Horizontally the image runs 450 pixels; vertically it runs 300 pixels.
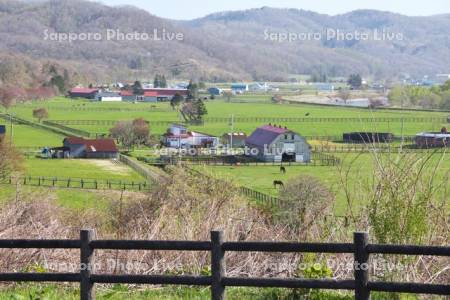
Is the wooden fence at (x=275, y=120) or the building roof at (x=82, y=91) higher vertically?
the building roof at (x=82, y=91)

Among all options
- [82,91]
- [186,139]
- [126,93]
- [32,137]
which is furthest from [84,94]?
[186,139]

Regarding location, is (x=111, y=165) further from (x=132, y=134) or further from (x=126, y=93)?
(x=126, y=93)

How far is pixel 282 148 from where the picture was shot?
2361 inches

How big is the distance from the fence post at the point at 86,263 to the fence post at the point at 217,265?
1121 mm

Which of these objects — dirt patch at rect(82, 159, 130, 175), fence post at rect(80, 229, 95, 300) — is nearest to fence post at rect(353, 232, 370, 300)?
fence post at rect(80, 229, 95, 300)

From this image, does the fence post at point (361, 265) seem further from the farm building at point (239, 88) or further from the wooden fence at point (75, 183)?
the farm building at point (239, 88)

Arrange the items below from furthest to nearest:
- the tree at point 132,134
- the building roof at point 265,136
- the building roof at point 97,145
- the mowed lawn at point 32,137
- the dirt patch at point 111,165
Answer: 1. the tree at point 132,134
2. the mowed lawn at point 32,137
3. the building roof at point 265,136
4. the building roof at point 97,145
5. the dirt patch at point 111,165

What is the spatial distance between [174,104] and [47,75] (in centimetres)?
5219

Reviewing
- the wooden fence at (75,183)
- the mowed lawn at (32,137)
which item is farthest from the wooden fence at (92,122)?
the wooden fence at (75,183)

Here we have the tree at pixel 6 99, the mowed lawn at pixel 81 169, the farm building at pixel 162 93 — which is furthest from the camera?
the farm building at pixel 162 93

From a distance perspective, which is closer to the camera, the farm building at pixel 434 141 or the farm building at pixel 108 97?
the farm building at pixel 434 141

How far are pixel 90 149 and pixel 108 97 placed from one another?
263 feet

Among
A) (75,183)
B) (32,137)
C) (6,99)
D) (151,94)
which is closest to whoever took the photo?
(75,183)

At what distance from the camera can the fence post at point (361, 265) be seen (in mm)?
6387
